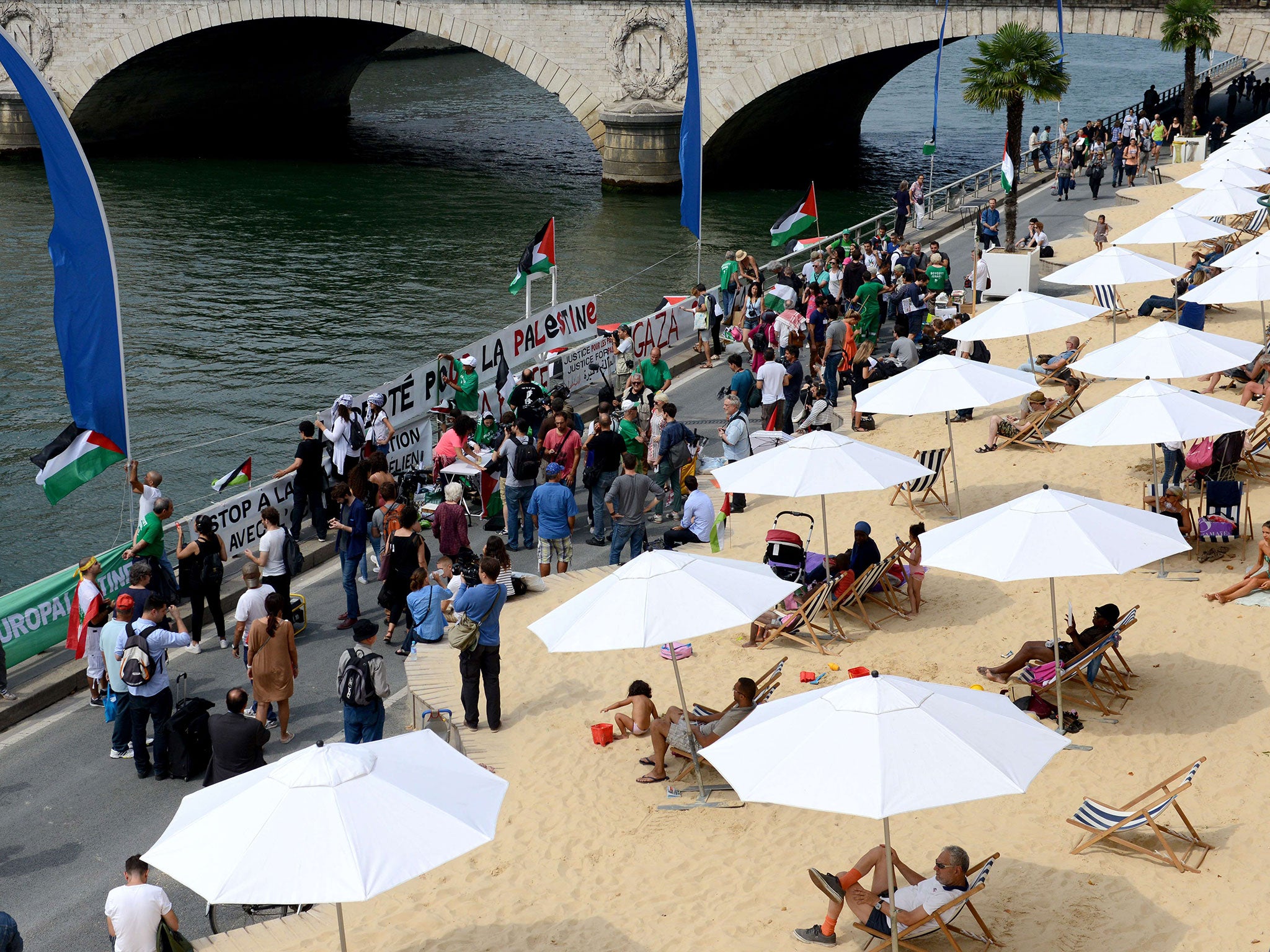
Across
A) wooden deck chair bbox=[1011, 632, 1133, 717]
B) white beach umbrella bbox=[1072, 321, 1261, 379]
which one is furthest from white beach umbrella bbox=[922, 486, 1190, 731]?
white beach umbrella bbox=[1072, 321, 1261, 379]

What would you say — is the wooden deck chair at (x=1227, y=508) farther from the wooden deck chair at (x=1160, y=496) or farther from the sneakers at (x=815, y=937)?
the sneakers at (x=815, y=937)

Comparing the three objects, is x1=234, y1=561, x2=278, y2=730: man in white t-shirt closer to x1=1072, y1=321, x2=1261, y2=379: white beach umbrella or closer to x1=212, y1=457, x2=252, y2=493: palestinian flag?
x1=212, y1=457, x2=252, y2=493: palestinian flag

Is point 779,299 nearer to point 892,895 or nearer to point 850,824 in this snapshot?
point 850,824

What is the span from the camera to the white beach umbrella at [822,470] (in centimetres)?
1352

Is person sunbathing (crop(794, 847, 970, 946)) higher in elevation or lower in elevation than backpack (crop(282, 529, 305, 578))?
lower

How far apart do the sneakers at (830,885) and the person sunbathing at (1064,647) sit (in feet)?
11.4

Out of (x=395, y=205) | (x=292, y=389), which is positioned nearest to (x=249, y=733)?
(x=292, y=389)

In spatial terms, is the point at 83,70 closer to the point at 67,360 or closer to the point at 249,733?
the point at 67,360

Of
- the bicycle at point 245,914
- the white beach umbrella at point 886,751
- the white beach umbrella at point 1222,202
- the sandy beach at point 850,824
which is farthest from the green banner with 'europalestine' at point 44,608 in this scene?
the white beach umbrella at point 1222,202

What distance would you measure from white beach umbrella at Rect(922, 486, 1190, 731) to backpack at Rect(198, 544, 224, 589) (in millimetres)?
7101

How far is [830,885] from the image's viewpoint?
9117 millimetres

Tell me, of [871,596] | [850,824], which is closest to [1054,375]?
[871,596]

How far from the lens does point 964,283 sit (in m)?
29.1

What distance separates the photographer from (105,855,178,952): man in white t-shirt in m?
8.49
